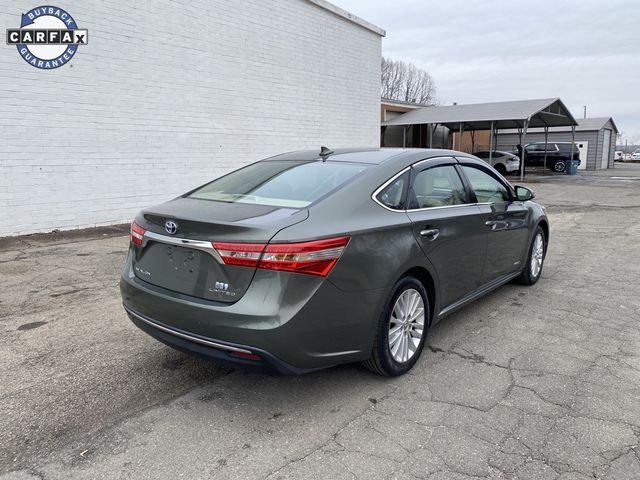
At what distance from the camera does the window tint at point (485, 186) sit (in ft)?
14.8

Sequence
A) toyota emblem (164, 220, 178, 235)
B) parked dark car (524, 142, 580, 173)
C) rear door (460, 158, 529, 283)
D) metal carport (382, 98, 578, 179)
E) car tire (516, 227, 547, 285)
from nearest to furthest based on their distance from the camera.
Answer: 1. toyota emblem (164, 220, 178, 235)
2. rear door (460, 158, 529, 283)
3. car tire (516, 227, 547, 285)
4. metal carport (382, 98, 578, 179)
5. parked dark car (524, 142, 580, 173)

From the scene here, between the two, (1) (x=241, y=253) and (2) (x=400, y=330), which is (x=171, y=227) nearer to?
(1) (x=241, y=253)

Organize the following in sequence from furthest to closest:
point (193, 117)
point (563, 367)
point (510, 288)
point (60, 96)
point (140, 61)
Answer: point (193, 117)
point (140, 61)
point (60, 96)
point (510, 288)
point (563, 367)

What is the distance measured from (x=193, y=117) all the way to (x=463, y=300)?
8.37m

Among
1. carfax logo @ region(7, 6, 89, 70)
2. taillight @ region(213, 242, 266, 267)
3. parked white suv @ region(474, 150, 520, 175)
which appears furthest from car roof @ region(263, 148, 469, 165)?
parked white suv @ region(474, 150, 520, 175)

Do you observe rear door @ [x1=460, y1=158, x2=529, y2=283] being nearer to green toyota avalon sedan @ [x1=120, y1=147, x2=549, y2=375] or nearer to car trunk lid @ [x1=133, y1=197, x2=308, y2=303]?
green toyota avalon sedan @ [x1=120, y1=147, x2=549, y2=375]

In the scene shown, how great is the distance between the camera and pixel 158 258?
10.3 ft

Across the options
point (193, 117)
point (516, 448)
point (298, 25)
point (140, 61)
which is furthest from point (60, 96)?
point (516, 448)

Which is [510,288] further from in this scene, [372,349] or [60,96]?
[60,96]

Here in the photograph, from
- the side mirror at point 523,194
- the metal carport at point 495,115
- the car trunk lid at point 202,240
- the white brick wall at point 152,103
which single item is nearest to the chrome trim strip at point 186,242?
the car trunk lid at point 202,240

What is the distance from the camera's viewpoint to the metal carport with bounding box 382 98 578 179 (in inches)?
913

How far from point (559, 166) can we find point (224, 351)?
104 ft

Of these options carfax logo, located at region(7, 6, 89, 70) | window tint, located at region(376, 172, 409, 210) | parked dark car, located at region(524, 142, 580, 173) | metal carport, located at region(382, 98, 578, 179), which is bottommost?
window tint, located at region(376, 172, 409, 210)

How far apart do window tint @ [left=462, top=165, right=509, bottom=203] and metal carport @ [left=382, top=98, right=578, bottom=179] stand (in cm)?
1893
